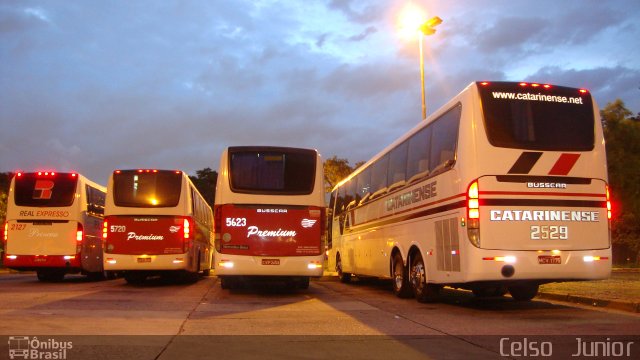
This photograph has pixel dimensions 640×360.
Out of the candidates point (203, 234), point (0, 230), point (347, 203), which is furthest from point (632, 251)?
point (0, 230)

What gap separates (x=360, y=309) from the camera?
11562 millimetres

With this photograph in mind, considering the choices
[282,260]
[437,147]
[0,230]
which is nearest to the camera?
[437,147]

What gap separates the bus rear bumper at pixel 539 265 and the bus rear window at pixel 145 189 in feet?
36.3

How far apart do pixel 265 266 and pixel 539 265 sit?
6.55m

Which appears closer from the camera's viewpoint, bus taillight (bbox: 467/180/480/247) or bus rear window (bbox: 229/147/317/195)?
bus taillight (bbox: 467/180/480/247)

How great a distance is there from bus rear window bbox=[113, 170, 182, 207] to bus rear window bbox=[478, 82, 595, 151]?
11.1 meters

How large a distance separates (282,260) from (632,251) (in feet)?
82.8

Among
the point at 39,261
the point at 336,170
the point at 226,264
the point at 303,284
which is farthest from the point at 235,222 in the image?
the point at 336,170

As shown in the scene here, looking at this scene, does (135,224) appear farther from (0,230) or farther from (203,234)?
(0,230)

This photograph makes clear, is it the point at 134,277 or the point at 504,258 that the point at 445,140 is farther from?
the point at 134,277

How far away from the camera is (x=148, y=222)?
711 inches

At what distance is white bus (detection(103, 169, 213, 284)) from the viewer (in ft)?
58.5

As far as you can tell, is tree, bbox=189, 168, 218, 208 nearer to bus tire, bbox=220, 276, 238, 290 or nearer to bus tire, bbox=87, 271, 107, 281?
bus tire, bbox=87, 271, 107, 281

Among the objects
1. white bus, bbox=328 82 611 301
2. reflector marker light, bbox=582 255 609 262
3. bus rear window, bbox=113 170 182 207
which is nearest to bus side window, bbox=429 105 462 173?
white bus, bbox=328 82 611 301
